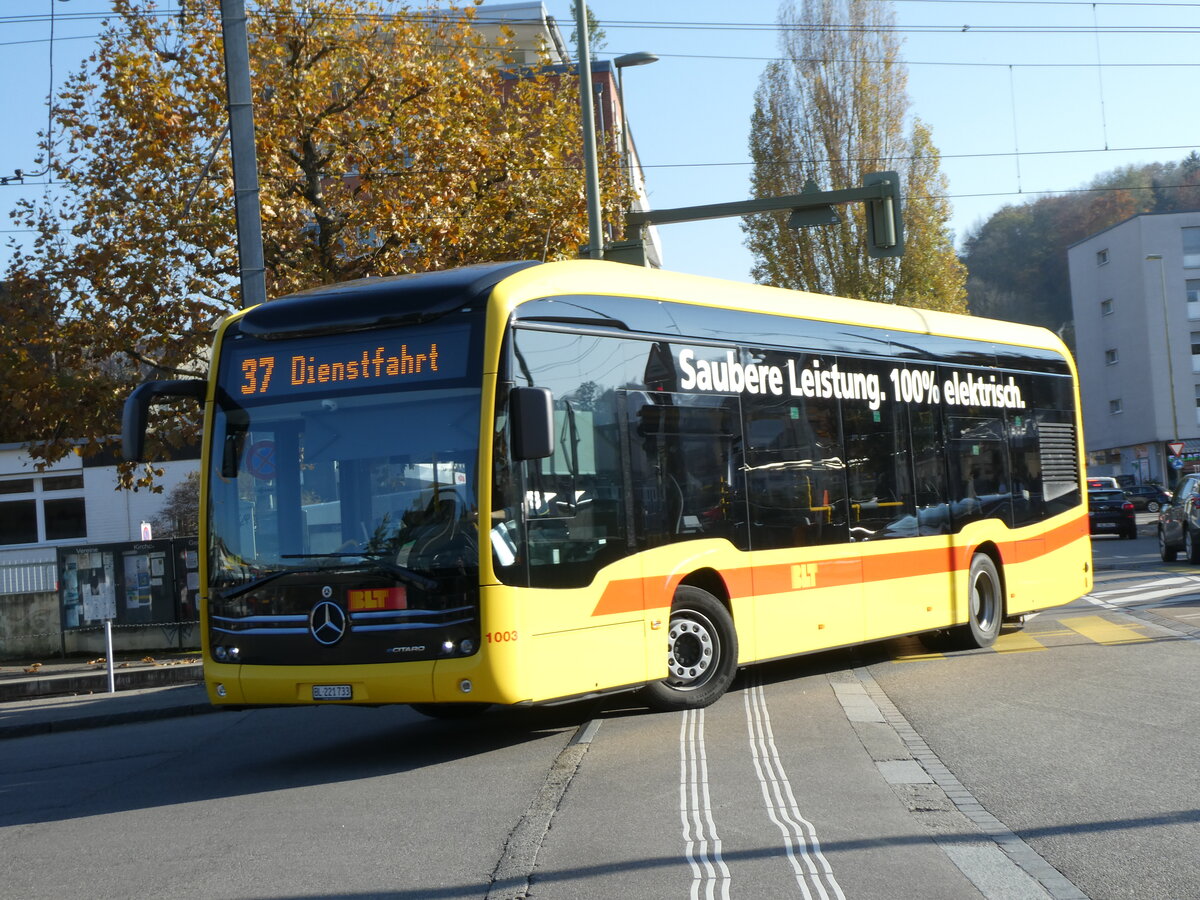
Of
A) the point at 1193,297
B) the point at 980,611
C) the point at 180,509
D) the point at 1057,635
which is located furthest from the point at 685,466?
the point at 1193,297

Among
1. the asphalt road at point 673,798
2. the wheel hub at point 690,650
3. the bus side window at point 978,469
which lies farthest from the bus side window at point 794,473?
the bus side window at point 978,469

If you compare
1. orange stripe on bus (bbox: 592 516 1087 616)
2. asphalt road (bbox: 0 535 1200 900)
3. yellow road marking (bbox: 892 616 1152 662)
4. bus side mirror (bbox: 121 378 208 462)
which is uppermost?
bus side mirror (bbox: 121 378 208 462)

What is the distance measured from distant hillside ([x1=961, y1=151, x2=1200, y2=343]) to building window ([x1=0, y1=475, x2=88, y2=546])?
62.8 m

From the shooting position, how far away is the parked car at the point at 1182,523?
27016 millimetres

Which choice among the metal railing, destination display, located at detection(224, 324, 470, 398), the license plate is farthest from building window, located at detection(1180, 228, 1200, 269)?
the license plate

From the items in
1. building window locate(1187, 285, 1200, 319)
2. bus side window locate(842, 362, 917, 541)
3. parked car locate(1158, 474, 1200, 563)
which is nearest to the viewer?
bus side window locate(842, 362, 917, 541)

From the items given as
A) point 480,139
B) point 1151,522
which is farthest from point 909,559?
point 1151,522

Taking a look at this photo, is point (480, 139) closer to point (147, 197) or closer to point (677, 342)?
point (147, 197)

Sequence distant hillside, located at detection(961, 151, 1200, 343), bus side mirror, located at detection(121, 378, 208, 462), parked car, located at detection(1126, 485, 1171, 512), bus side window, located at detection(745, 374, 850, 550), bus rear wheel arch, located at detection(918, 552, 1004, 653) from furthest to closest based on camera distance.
→ distant hillside, located at detection(961, 151, 1200, 343), parked car, located at detection(1126, 485, 1171, 512), bus rear wheel arch, located at detection(918, 552, 1004, 653), bus side window, located at detection(745, 374, 850, 550), bus side mirror, located at detection(121, 378, 208, 462)

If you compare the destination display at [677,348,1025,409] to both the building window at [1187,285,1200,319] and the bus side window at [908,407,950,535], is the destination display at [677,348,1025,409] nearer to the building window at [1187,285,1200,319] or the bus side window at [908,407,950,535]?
the bus side window at [908,407,950,535]

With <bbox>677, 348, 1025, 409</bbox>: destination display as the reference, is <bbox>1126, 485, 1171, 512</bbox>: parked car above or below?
below

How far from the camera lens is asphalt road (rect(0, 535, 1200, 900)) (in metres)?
5.98

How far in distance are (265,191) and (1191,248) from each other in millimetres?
65661

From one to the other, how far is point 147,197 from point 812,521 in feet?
38.7
